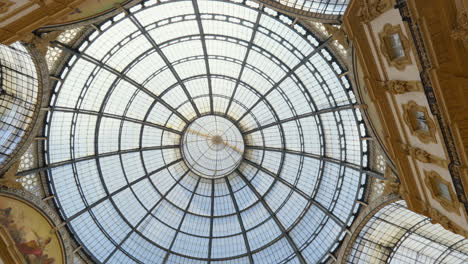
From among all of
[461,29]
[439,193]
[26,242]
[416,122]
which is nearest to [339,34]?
[416,122]

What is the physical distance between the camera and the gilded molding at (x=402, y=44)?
11609 millimetres

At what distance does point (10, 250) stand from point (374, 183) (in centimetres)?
2141

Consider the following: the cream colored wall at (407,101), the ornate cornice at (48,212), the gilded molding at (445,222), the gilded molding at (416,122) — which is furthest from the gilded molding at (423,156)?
the ornate cornice at (48,212)

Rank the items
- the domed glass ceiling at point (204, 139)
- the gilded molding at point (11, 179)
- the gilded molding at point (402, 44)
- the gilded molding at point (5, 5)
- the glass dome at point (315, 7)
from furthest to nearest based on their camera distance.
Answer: the domed glass ceiling at point (204, 139) < the gilded molding at point (11, 179) < the glass dome at point (315, 7) < the gilded molding at point (402, 44) < the gilded molding at point (5, 5)

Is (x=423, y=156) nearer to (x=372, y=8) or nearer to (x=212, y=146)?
(x=372, y=8)

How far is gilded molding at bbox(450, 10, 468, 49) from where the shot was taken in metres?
9.00

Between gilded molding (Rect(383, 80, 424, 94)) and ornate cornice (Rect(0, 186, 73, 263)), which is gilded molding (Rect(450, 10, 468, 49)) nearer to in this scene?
gilded molding (Rect(383, 80, 424, 94))

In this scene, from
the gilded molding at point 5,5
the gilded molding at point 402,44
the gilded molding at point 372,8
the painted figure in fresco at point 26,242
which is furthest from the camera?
the painted figure in fresco at point 26,242

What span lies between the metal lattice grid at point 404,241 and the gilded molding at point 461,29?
13159mm

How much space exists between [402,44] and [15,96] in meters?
19.1

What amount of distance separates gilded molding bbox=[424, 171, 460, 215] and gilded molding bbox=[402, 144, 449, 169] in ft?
1.95

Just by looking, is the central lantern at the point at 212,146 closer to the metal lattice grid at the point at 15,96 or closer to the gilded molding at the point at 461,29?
the metal lattice grid at the point at 15,96

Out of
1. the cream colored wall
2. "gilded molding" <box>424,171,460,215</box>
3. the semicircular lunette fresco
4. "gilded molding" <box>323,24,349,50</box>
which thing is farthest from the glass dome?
the semicircular lunette fresco

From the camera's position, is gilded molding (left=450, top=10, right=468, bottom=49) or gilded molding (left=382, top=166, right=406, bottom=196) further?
gilded molding (left=382, top=166, right=406, bottom=196)
